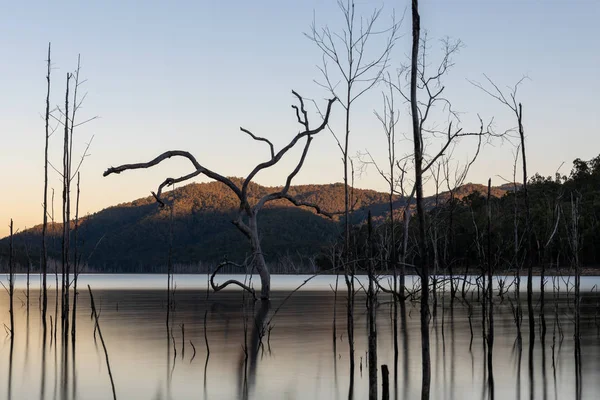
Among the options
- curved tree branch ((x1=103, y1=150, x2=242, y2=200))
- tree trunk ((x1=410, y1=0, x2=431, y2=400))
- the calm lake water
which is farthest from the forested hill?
tree trunk ((x1=410, y1=0, x2=431, y2=400))

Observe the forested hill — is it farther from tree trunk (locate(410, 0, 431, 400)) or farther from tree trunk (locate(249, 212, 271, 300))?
tree trunk (locate(410, 0, 431, 400))

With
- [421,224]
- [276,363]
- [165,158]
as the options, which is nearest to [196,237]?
[165,158]

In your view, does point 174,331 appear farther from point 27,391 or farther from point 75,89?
point 27,391

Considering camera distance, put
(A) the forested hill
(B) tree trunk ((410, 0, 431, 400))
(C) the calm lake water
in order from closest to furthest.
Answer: (B) tree trunk ((410, 0, 431, 400)) → (C) the calm lake water → (A) the forested hill

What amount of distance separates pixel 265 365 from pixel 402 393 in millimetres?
4917

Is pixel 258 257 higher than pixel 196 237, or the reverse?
pixel 196 237

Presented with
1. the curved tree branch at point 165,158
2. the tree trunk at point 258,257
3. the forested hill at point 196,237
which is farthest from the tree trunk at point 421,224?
the forested hill at point 196,237

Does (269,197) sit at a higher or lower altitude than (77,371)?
higher

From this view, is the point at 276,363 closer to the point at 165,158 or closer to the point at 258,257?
the point at 165,158

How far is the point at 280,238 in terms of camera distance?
6462 inches

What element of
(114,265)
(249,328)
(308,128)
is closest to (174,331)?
(249,328)

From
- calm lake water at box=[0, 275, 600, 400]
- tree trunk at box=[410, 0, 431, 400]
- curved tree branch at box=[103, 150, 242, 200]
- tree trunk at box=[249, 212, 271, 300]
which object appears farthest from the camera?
tree trunk at box=[249, 212, 271, 300]

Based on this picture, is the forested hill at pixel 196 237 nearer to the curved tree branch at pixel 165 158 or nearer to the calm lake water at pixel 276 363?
the curved tree branch at pixel 165 158

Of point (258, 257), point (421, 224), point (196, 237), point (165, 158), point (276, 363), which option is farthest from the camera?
point (196, 237)
